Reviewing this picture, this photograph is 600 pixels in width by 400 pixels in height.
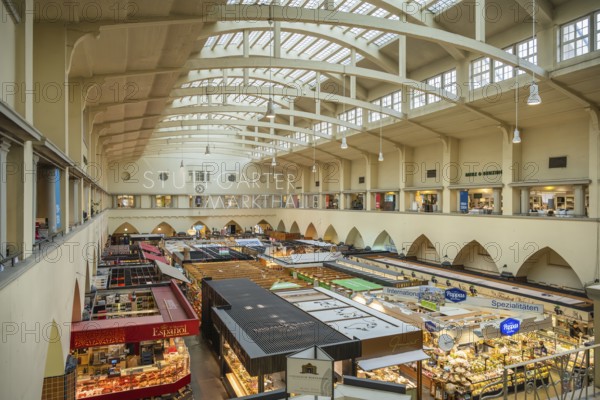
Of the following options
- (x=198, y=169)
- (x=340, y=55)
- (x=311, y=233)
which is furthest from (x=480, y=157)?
(x=198, y=169)

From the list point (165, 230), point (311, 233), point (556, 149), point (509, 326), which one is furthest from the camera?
point (165, 230)

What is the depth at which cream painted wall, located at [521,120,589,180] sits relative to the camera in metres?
12.6

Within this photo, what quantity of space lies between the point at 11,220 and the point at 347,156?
75.1ft

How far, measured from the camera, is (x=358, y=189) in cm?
2464

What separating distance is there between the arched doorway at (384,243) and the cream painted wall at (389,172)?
273cm

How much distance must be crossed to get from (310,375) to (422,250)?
57.5ft

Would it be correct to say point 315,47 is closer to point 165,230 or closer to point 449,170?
point 449,170

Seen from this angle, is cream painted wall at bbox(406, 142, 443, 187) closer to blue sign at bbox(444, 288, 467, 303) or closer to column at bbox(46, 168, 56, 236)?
blue sign at bbox(444, 288, 467, 303)

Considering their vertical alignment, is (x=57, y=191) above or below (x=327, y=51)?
below

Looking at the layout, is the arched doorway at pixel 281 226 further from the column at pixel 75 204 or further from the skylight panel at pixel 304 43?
the column at pixel 75 204

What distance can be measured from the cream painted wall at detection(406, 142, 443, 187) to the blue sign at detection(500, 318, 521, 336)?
10.5 metres

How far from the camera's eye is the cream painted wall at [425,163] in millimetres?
18641

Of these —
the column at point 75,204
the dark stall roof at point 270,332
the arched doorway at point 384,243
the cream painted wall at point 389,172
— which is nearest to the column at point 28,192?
the dark stall roof at point 270,332

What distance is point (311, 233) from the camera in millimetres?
31562
